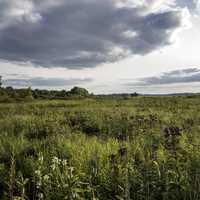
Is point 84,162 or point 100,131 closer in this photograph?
point 84,162

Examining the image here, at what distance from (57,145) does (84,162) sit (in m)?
1.38

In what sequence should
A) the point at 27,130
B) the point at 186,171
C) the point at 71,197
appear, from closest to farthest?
the point at 71,197 → the point at 186,171 → the point at 27,130

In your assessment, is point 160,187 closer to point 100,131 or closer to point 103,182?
point 103,182

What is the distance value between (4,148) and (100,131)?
3.70 meters

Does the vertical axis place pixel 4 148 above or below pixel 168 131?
below

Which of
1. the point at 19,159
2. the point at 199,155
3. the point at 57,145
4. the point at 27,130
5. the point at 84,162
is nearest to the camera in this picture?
the point at 199,155

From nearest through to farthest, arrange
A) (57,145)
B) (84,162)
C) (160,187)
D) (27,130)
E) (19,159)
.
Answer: (160,187) → (84,162) → (19,159) → (57,145) → (27,130)

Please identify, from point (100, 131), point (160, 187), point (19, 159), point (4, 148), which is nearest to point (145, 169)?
point (160, 187)

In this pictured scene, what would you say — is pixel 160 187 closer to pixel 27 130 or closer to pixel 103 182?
pixel 103 182

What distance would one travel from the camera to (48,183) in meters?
3.39

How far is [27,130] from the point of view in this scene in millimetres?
8898

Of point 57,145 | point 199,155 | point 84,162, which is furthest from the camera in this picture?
point 57,145

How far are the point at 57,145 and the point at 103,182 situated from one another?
2.09m

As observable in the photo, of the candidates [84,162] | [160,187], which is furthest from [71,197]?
[84,162]
